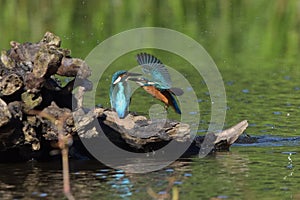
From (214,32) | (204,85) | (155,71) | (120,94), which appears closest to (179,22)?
(214,32)

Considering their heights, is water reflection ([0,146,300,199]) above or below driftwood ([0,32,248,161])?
below

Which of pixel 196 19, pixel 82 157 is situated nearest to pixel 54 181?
pixel 82 157

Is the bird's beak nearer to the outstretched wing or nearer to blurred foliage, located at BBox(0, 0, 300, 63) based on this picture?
the outstretched wing

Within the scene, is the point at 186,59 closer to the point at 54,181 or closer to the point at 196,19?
the point at 196,19

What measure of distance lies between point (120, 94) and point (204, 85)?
462 cm

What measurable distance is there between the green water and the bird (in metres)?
0.62

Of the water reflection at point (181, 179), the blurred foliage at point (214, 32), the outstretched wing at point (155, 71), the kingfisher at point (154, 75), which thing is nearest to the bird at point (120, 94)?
the kingfisher at point (154, 75)

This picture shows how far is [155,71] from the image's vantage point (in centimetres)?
926

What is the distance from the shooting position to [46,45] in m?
8.23

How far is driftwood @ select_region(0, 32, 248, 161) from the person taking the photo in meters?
8.08

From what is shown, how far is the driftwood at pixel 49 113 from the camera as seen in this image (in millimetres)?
8078

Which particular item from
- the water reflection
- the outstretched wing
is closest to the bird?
the outstretched wing

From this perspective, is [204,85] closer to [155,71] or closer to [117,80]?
[155,71]

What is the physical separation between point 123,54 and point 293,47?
10.6 feet
